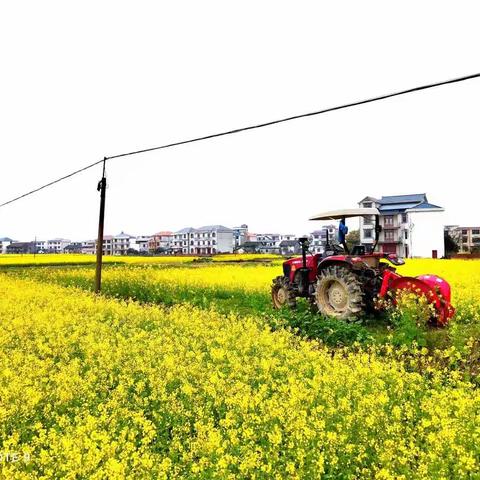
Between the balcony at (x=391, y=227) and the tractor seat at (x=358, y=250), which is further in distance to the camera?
the balcony at (x=391, y=227)

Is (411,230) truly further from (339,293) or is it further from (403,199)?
(339,293)

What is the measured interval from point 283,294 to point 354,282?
2.64 meters

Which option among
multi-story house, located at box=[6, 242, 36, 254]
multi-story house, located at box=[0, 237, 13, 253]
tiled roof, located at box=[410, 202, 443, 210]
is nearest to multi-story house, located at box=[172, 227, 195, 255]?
multi-story house, located at box=[6, 242, 36, 254]

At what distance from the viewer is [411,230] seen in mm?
49125

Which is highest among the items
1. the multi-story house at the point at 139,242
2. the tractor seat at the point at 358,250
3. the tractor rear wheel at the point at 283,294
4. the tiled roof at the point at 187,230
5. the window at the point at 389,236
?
the tiled roof at the point at 187,230

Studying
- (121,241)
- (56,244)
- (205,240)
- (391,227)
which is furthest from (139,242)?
(391,227)

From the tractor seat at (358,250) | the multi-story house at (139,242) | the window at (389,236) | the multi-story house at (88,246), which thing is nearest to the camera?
the tractor seat at (358,250)

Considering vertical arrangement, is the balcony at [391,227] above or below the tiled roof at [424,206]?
below

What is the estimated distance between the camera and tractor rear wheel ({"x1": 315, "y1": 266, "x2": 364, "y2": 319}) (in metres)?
9.62

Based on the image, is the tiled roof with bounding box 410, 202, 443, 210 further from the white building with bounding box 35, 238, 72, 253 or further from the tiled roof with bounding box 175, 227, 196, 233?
the white building with bounding box 35, 238, 72, 253

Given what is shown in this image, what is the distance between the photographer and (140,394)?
18.3ft

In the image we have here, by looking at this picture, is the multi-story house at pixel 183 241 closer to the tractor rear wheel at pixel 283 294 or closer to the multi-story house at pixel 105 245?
the multi-story house at pixel 105 245

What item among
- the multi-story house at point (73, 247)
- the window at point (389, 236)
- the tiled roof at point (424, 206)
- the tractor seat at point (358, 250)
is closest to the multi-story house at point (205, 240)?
the multi-story house at point (73, 247)

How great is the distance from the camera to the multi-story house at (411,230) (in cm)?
4691
